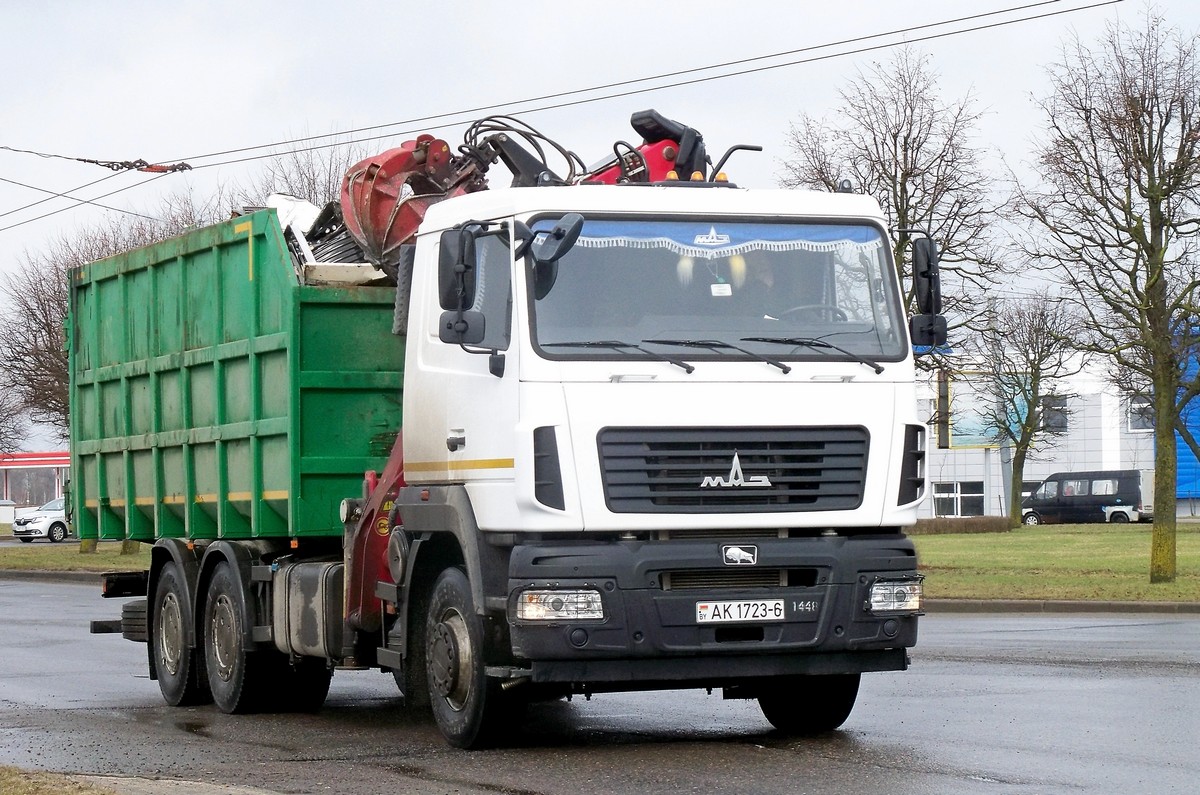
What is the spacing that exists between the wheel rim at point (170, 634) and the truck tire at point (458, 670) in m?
3.68

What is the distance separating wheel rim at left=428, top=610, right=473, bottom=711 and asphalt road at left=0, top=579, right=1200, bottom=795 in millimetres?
318

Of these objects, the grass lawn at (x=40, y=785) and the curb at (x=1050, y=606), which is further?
the curb at (x=1050, y=606)

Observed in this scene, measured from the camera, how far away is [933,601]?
21.2m

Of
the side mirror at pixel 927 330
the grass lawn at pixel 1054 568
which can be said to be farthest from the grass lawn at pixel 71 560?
the side mirror at pixel 927 330

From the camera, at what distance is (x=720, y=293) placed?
893 cm

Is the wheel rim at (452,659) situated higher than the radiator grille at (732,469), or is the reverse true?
the radiator grille at (732,469)

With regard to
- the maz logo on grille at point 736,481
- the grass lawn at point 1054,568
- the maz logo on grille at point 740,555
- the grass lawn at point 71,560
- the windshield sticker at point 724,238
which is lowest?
the grass lawn at point 71,560

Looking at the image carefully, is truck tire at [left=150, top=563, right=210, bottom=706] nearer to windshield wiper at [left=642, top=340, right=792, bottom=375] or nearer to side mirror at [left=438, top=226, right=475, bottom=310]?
side mirror at [left=438, top=226, right=475, bottom=310]

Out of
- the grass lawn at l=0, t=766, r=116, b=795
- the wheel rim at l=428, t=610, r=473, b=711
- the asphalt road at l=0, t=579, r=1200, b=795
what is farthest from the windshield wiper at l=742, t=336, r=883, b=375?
the grass lawn at l=0, t=766, r=116, b=795

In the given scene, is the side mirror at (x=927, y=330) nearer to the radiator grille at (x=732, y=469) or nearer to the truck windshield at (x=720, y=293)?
the truck windshield at (x=720, y=293)

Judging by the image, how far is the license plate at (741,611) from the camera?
8469mm

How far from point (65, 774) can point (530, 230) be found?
3371 millimetres

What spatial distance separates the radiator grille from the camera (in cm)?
847

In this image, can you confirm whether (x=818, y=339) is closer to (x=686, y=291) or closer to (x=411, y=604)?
(x=686, y=291)
